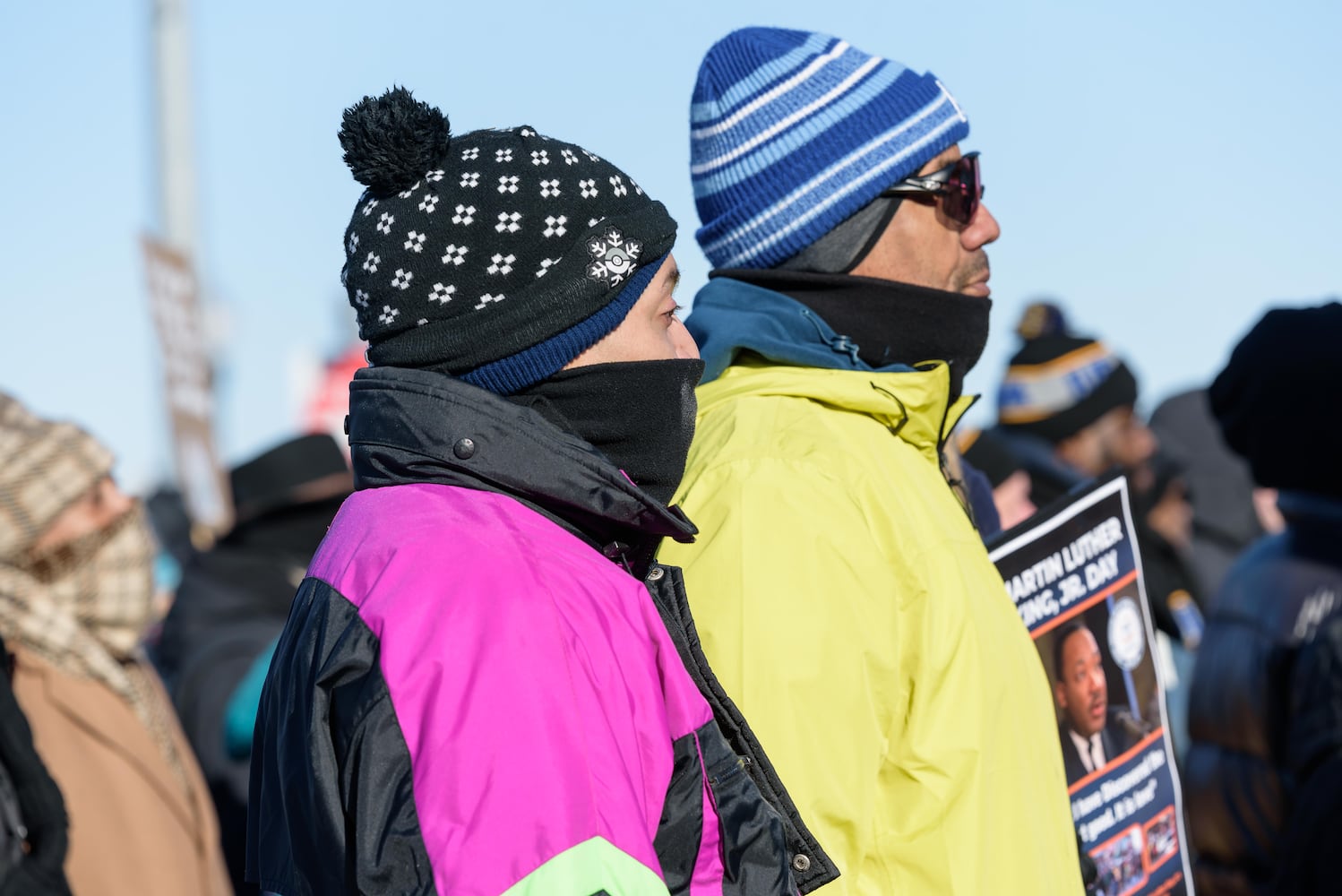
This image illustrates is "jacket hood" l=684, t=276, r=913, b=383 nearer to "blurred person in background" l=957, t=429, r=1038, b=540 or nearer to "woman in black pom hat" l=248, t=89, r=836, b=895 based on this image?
"woman in black pom hat" l=248, t=89, r=836, b=895

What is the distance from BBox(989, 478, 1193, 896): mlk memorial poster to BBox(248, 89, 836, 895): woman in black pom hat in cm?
99

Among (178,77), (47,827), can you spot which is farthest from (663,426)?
(178,77)

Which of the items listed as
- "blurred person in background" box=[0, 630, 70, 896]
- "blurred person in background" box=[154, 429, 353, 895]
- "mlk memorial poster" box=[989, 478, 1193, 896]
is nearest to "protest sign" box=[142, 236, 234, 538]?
A: "blurred person in background" box=[154, 429, 353, 895]

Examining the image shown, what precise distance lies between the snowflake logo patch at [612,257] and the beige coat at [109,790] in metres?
2.23

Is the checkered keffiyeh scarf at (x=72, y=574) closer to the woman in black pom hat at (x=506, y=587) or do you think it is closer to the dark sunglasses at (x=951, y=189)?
the woman in black pom hat at (x=506, y=587)

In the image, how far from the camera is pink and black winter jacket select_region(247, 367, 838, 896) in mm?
1430

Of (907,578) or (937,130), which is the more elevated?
(937,130)

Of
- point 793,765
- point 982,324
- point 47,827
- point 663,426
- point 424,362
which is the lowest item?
point 47,827

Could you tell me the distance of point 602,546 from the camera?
1.82m

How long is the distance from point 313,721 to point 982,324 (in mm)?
1655

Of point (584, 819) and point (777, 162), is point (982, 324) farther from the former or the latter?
point (584, 819)

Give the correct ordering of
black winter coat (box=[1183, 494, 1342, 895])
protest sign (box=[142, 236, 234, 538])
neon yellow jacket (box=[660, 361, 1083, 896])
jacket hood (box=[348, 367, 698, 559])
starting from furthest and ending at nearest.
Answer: protest sign (box=[142, 236, 234, 538])
black winter coat (box=[1183, 494, 1342, 895])
neon yellow jacket (box=[660, 361, 1083, 896])
jacket hood (box=[348, 367, 698, 559])

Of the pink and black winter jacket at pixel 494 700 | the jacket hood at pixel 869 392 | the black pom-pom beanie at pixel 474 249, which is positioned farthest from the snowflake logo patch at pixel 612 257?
the jacket hood at pixel 869 392

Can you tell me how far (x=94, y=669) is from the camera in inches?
151
